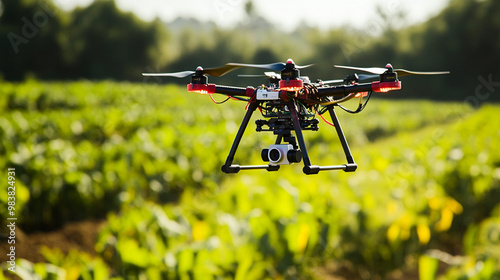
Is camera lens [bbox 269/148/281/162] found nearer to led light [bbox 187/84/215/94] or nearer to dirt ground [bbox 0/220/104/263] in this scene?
led light [bbox 187/84/215/94]

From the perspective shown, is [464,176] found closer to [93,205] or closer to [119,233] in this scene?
[119,233]

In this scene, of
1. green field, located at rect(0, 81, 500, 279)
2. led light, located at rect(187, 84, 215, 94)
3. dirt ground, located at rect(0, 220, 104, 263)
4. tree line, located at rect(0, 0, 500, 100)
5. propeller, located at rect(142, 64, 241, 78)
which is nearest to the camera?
propeller, located at rect(142, 64, 241, 78)

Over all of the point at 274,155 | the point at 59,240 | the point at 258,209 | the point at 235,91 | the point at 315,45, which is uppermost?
the point at 59,240

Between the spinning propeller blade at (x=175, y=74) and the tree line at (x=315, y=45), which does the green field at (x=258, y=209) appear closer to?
the spinning propeller blade at (x=175, y=74)

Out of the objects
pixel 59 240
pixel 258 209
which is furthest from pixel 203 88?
pixel 59 240

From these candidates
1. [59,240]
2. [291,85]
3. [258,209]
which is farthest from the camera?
[59,240]

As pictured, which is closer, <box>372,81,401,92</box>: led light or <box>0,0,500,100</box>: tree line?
<box>372,81,401,92</box>: led light

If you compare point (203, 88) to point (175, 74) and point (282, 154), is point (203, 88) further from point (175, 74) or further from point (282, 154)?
point (282, 154)

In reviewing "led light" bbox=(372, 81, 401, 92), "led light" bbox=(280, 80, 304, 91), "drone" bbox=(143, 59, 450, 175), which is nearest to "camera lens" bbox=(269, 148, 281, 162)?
"drone" bbox=(143, 59, 450, 175)
